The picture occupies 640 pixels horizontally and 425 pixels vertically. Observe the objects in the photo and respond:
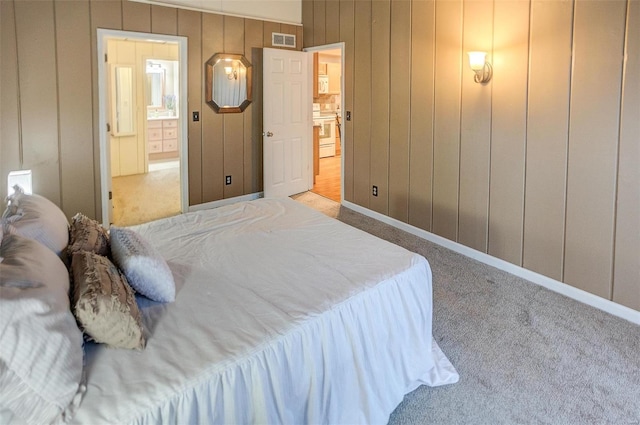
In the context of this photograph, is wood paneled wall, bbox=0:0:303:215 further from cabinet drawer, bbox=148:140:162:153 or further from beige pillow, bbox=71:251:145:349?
cabinet drawer, bbox=148:140:162:153

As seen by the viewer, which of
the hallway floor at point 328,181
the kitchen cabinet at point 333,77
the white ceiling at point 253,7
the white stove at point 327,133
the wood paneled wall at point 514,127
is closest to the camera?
the wood paneled wall at point 514,127

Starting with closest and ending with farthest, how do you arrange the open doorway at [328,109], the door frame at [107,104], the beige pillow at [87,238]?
the beige pillow at [87,238] < the door frame at [107,104] < the open doorway at [328,109]

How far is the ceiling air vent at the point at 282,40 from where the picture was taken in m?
5.79

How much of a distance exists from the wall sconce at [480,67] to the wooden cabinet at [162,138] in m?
7.30

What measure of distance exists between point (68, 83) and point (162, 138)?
5.22 m

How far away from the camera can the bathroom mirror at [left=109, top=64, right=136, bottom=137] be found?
25.0 ft

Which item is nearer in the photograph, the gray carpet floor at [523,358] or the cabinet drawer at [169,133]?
the gray carpet floor at [523,358]

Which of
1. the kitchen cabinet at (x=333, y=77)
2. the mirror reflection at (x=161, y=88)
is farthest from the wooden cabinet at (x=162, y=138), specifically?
the kitchen cabinet at (x=333, y=77)

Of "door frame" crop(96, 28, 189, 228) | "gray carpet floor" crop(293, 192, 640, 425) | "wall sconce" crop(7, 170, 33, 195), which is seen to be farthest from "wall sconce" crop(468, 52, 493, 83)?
"wall sconce" crop(7, 170, 33, 195)

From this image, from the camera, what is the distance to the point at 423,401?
2180mm

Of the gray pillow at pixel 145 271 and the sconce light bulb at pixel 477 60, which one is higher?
the sconce light bulb at pixel 477 60

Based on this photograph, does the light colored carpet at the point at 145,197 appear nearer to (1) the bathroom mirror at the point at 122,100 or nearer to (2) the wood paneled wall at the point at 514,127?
(1) the bathroom mirror at the point at 122,100

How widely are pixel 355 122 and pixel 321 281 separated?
12.2 ft

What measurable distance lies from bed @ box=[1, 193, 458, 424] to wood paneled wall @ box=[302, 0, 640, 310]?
5.50 feet
